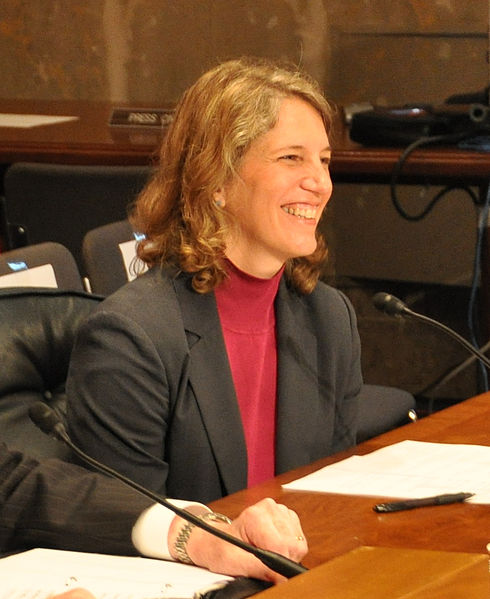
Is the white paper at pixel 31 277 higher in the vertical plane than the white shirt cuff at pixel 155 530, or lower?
higher

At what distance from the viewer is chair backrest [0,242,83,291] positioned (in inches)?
91.4

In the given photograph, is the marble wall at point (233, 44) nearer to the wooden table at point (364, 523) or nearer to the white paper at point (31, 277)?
the white paper at point (31, 277)

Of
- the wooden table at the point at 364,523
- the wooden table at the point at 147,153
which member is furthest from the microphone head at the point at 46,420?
the wooden table at the point at 147,153

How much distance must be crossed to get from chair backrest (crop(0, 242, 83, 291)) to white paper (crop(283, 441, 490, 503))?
2.36 ft

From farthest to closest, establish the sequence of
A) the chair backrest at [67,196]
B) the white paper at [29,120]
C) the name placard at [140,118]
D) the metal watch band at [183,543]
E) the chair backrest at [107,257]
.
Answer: the white paper at [29,120] < the name placard at [140,118] < the chair backrest at [67,196] < the chair backrest at [107,257] < the metal watch band at [183,543]

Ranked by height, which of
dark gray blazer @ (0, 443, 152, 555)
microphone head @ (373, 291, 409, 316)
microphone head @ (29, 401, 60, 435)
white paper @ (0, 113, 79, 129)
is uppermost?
white paper @ (0, 113, 79, 129)

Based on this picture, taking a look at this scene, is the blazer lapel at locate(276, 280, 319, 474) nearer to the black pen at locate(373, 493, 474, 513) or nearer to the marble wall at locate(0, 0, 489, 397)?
the black pen at locate(373, 493, 474, 513)

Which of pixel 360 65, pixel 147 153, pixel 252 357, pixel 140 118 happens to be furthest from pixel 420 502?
pixel 360 65

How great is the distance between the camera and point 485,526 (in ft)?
5.14

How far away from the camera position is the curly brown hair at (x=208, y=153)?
2.12 m

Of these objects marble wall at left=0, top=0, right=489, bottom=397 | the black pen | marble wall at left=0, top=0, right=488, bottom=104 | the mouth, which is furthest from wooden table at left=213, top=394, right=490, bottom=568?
marble wall at left=0, top=0, right=488, bottom=104

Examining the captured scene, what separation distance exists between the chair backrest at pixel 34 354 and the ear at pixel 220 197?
0.28m

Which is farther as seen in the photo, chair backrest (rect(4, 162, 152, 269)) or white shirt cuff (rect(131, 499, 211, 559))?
chair backrest (rect(4, 162, 152, 269))

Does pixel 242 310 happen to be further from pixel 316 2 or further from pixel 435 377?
pixel 316 2
